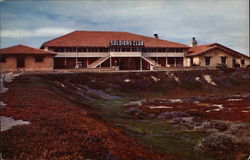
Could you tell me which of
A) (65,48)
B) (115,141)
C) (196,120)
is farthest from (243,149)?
(65,48)

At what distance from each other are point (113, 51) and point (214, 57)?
23.7m

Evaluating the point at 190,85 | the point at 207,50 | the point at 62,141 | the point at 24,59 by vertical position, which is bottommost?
the point at 62,141

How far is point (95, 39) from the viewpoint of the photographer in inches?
2525

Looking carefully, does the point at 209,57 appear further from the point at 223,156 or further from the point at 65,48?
the point at 223,156

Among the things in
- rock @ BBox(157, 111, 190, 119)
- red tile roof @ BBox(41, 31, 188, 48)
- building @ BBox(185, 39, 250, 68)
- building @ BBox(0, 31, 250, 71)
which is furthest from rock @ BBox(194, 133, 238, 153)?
building @ BBox(185, 39, 250, 68)

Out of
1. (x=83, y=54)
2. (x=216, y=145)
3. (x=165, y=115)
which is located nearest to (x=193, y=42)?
(x=83, y=54)

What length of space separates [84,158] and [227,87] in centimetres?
4630

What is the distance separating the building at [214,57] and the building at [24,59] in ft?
108

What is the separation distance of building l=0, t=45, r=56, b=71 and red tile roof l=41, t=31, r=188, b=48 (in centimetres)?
568

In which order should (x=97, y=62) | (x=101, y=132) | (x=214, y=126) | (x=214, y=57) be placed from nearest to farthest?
(x=101, y=132)
(x=214, y=126)
(x=97, y=62)
(x=214, y=57)

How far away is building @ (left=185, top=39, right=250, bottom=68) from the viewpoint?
6521cm

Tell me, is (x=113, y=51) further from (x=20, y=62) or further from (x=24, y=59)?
(x=20, y=62)

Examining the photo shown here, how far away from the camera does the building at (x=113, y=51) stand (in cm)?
5934

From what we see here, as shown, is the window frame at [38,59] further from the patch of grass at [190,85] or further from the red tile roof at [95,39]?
the patch of grass at [190,85]
